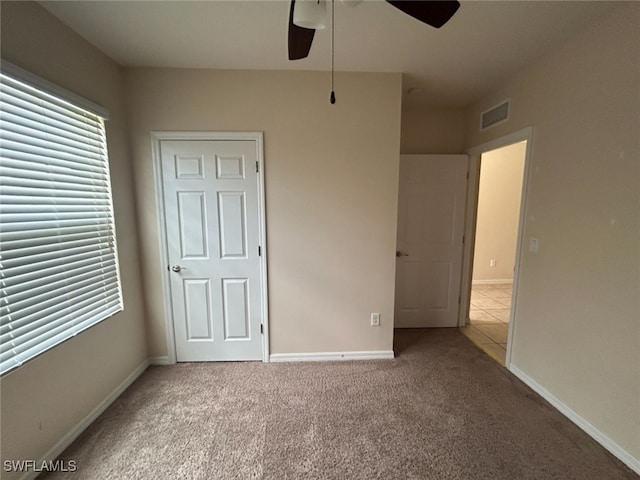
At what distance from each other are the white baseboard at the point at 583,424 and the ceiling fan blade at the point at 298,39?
2.77 meters

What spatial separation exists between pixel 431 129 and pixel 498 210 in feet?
8.63

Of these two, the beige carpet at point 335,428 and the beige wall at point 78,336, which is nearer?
the beige wall at point 78,336

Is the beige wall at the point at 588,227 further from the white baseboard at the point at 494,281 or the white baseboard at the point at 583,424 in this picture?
the white baseboard at the point at 494,281

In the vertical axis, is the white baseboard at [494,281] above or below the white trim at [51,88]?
below

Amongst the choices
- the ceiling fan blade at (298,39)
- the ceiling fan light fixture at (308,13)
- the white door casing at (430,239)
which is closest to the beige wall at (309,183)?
the white door casing at (430,239)

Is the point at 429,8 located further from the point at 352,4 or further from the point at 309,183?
the point at 309,183

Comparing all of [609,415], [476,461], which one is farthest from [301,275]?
[609,415]

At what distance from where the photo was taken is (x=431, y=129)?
10.0 ft

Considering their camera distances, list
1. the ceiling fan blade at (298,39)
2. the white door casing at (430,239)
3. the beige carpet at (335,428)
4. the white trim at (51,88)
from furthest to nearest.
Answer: the white door casing at (430,239)
the beige carpet at (335,428)
the white trim at (51,88)
the ceiling fan blade at (298,39)

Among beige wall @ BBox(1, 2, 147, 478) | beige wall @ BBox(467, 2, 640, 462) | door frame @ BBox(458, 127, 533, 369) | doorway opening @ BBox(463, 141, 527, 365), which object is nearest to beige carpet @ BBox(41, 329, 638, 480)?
beige wall @ BBox(1, 2, 147, 478)

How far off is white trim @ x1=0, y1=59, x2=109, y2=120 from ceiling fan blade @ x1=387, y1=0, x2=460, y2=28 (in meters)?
1.82

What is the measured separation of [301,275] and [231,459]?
4.42ft

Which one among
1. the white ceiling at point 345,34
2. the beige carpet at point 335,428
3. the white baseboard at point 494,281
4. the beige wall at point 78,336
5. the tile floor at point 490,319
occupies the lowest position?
the beige carpet at point 335,428

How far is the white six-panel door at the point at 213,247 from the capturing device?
7.39 feet
